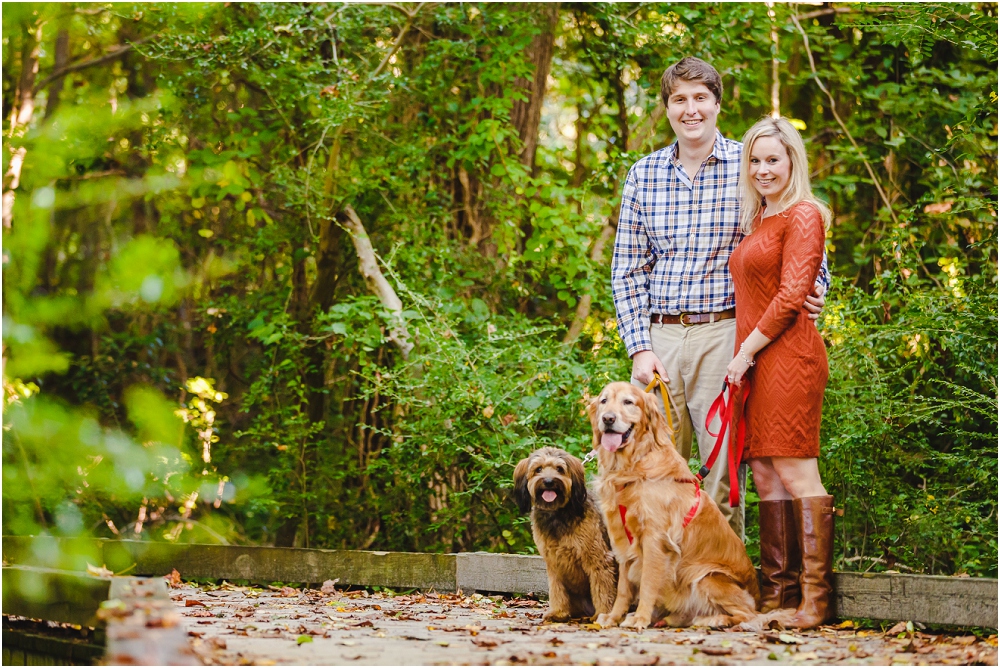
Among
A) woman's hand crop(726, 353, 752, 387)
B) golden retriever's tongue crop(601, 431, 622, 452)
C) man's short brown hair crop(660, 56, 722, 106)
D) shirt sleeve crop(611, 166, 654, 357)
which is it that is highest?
man's short brown hair crop(660, 56, 722, 106)

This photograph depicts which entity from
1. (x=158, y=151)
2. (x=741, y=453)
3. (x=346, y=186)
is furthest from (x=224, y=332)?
(x=741, y=453)

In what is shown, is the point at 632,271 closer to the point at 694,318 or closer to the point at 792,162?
the point at 694,318

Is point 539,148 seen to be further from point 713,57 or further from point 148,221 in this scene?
point 148,221

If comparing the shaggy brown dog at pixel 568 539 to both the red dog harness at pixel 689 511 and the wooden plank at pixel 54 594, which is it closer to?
the red dog harness at pixel 689 511

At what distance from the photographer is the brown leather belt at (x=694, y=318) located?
15.2ft

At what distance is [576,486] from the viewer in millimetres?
4723

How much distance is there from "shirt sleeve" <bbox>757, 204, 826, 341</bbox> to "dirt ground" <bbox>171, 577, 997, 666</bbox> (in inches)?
52.9

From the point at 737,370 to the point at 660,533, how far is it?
0.81 m

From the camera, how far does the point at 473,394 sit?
6391 millimetres

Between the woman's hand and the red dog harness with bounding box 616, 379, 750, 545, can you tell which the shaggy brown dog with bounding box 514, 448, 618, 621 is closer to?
the red dog harness with bounding box 616, 379, 750, 545

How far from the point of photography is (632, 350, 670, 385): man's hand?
183 inches

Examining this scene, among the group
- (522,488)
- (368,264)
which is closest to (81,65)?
(368,264)

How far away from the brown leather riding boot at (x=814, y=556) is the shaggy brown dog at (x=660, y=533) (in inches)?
9.6

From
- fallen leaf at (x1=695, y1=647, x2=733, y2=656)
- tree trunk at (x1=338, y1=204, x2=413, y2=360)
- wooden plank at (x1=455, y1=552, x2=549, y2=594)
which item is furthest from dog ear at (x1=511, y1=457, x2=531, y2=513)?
tree trunk at (x1=338, y1=204, x2=413, y2=360)
